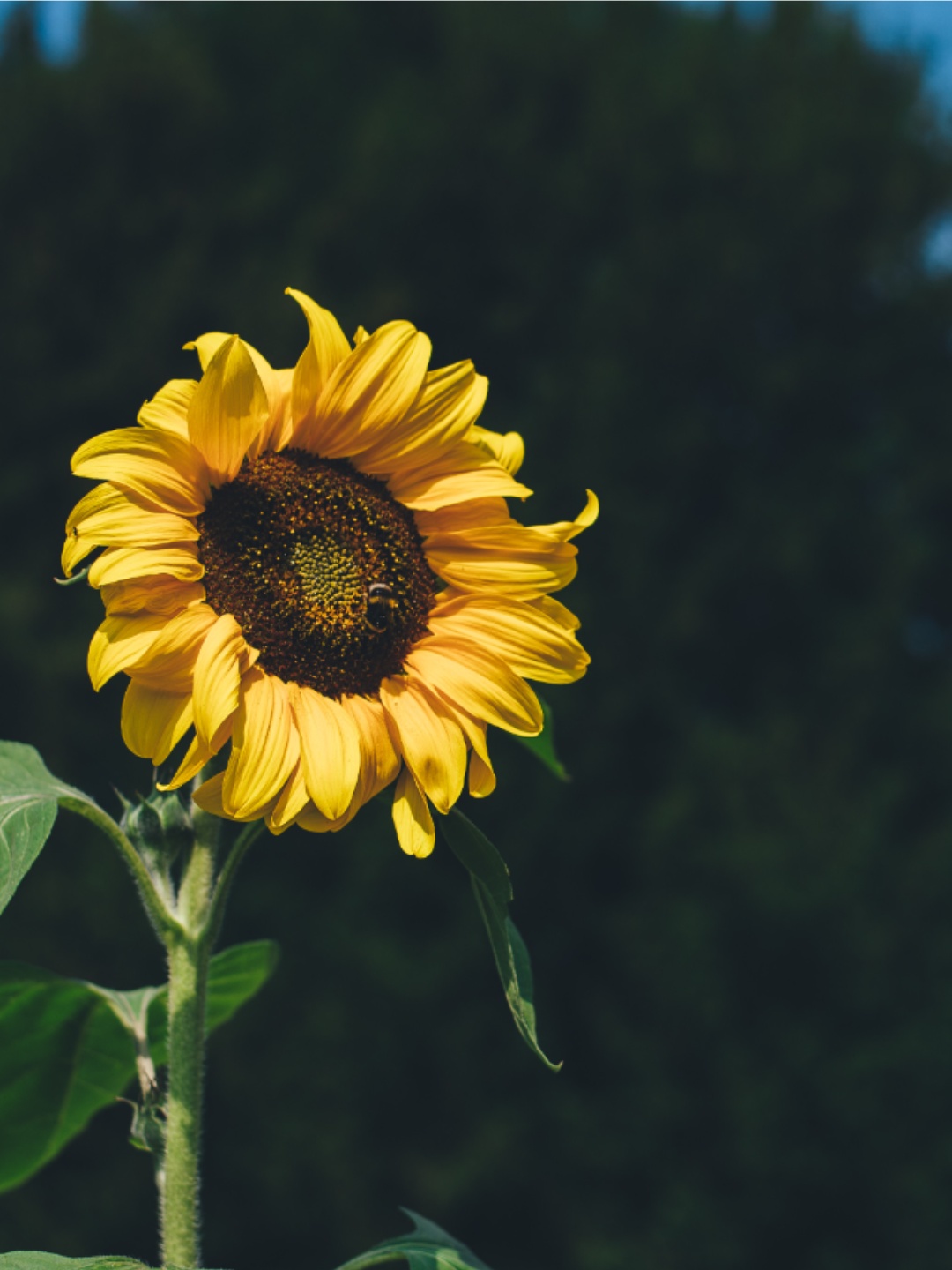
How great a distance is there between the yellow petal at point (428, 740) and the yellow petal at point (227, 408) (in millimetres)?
168

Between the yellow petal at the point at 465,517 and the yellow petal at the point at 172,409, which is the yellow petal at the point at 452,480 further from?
the yellow petal at the point at 172,409

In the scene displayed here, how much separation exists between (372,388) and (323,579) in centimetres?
12

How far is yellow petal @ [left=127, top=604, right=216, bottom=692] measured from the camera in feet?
2.26

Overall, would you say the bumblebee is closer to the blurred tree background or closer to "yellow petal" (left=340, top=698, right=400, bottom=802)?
"yellow petal" (left=340, top=698, right=400, bottom=802)

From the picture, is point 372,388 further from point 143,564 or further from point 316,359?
point 143,564

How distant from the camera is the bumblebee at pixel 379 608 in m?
0.80

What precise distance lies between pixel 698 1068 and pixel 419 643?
352 centimetres

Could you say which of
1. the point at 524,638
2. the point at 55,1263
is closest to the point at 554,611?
the point at 524,638

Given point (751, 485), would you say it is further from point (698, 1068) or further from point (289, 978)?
point (289, 978)

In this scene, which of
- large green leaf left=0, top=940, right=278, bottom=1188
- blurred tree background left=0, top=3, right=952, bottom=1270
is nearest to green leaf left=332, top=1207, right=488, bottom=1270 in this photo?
large green leaf left=0, top=940, right=278, bottom=1188

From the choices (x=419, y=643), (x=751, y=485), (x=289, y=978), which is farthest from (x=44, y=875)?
(x=419, y=643)

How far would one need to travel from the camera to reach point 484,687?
2.58ft

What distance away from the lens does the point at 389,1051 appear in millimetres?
3982

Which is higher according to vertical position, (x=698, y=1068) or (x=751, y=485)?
(x=751, y=485)
